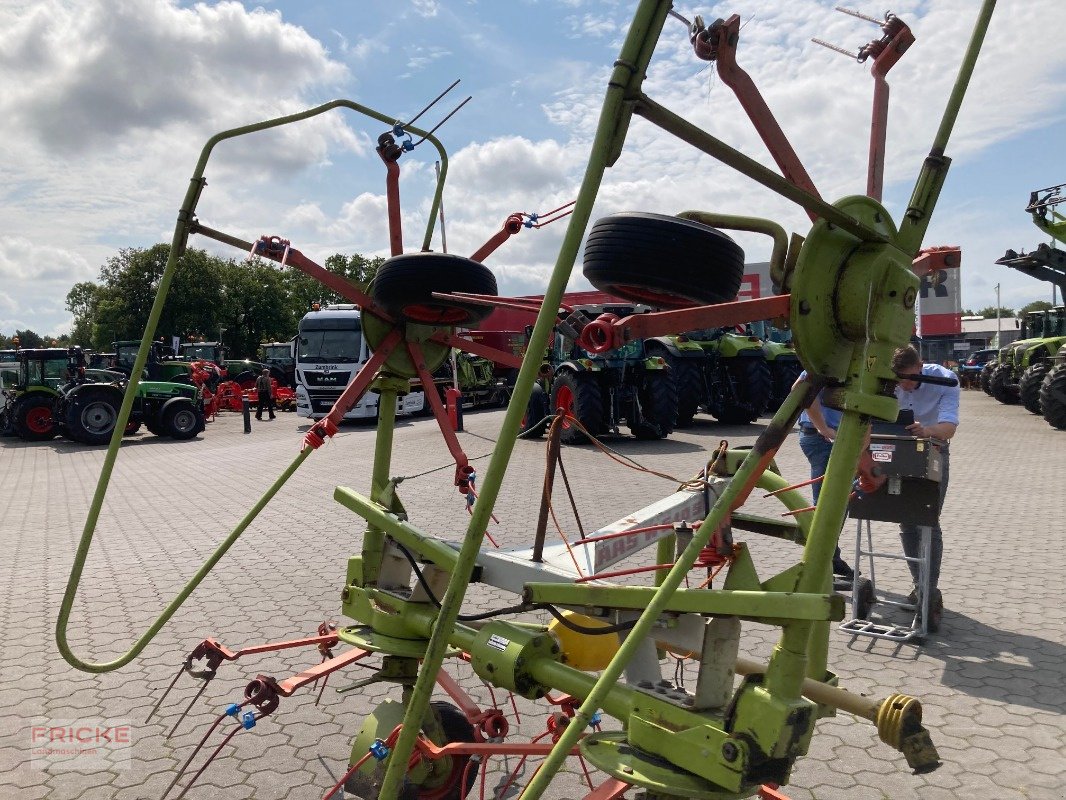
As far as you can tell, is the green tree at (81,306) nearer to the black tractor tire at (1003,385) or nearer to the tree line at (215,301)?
the tree line at (215,301)

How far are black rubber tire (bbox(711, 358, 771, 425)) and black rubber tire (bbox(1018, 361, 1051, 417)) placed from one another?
616cm

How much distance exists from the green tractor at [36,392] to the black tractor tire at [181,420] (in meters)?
2.48

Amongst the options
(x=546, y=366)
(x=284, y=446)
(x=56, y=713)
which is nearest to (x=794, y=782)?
(x=546, y=366)

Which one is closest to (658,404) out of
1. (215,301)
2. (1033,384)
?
(1033,384)

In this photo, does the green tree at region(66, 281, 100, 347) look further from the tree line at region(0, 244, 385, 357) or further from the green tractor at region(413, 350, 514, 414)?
the green tractor at region(413, 350, 514, 414)

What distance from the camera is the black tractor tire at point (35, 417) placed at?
65.2ft

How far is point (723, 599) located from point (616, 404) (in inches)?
514

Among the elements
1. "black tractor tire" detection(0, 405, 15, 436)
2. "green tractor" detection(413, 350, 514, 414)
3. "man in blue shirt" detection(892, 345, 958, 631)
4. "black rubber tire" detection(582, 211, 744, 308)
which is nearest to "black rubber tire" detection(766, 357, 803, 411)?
"green tractor" detection(413, 350, 514, 414)

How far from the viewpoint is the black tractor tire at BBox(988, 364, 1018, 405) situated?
76.1 ft

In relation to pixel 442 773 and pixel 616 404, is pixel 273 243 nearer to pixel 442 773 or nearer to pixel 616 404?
pixel 442 773

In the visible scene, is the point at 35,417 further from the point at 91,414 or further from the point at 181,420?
the point at 181,420

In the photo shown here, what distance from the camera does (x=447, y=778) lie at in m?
2.98

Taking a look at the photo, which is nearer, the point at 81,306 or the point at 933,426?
the point at 933,426

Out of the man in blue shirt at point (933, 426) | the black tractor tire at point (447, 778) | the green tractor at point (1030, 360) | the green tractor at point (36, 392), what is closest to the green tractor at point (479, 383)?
the green tractor at point (36, 392)
